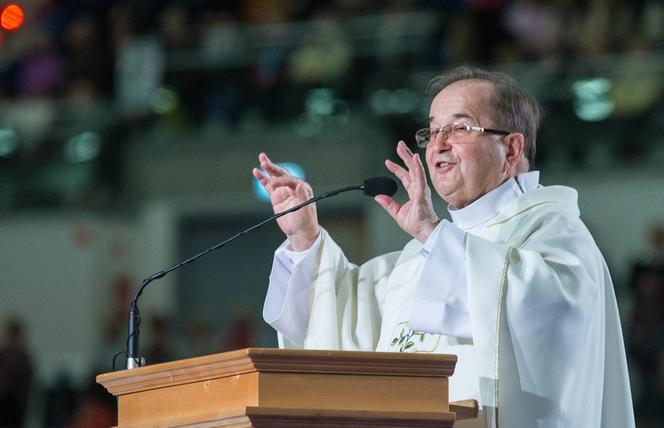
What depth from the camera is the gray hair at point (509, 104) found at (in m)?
4.21

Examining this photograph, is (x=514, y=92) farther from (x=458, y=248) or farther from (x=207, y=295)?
(x=207, y=295)

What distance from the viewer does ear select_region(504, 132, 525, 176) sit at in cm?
421

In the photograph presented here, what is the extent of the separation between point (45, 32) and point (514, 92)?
793 centimetres

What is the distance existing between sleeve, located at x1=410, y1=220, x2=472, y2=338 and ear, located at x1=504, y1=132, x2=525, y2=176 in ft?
1.83

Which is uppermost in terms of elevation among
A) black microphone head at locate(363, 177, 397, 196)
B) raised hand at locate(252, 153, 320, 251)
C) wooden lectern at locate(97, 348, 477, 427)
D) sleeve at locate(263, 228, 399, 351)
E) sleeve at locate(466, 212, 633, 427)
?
raised hand at locate(252, 153, 320, 251)

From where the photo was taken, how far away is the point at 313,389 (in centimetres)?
320

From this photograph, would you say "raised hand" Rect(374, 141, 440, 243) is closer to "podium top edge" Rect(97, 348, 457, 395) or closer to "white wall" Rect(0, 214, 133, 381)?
"podium top edge" Rect(97, 348, 457, 395)

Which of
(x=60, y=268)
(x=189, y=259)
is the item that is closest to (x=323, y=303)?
(x=189, y=259)

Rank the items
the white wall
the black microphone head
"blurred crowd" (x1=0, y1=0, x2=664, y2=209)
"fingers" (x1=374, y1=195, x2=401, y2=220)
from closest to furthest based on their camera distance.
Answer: "fingers" (x1=374, y1=195, x2=401, y2=220), the black microphone head, "blurred crowd" (x1=0, y1=0, x2=664, y2=209), the white wall

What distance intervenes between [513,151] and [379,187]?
0.51 metres

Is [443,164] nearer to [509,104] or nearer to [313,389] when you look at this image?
[509,104]

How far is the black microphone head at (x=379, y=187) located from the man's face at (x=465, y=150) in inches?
9.3

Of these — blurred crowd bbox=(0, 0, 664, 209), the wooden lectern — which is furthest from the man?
blurred crowd bbox=(0, 0, 664, 209)

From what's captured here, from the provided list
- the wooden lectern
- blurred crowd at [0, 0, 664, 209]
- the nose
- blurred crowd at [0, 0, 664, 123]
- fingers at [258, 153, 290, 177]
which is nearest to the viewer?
the wooden lectern
